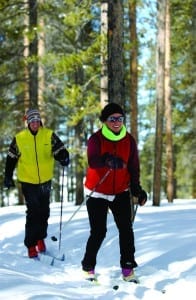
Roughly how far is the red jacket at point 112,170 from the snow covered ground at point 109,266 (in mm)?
1053

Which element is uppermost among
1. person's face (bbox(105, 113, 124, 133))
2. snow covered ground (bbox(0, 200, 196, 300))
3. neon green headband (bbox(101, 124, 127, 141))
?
person's face (bbox(105, 113, 124, 133))

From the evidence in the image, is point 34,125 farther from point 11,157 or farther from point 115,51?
point 115,51

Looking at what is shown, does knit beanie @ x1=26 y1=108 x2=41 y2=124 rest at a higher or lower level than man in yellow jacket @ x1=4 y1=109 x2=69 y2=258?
higher

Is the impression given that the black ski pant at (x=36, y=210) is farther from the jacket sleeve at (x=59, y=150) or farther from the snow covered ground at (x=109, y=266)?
the jacket sleeve at (x=59, y=150)

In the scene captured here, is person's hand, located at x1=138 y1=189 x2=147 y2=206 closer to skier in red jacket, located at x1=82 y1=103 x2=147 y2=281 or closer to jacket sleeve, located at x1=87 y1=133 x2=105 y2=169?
skier in red jacket, located at x1=82 y1=103 x2=147 y2=281

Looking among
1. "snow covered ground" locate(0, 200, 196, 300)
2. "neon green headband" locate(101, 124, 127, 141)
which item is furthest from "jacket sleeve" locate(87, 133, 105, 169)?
"snow covered ground" locate(0, 200, 196, 300)

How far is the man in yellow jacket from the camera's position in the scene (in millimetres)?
7168

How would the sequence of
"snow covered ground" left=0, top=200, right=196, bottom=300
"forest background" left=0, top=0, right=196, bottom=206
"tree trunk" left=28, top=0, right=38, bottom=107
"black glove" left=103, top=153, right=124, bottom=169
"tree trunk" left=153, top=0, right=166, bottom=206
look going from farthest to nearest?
"tree trunk" left=153, top=0, right=166, bottom=206 < "tree trunk" left=28, top=0, right=38, bottom=107 < "forest background" left=0, top=0, right=196, bottom=206 < "black glove" left=103, top=153, right=124, bottom=169 < "snow covered ground" left=0, top=200, right=196, bottom=300

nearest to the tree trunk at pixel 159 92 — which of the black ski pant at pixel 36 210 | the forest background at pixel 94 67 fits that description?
the forest background at pixel 94 67

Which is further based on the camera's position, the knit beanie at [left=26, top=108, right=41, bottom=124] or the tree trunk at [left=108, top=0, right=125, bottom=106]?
the tree trunk at [left=108, top=0, right=125, bottom=106]

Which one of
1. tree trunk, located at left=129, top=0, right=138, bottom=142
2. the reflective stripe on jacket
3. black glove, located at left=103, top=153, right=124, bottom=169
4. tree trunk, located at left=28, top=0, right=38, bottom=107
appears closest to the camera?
black glove, located at left=103, top=153, right=124, bottom=169

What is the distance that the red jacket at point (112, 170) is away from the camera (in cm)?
534

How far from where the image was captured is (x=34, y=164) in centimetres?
725

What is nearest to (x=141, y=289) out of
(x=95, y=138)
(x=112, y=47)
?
(x=95, y=138)
